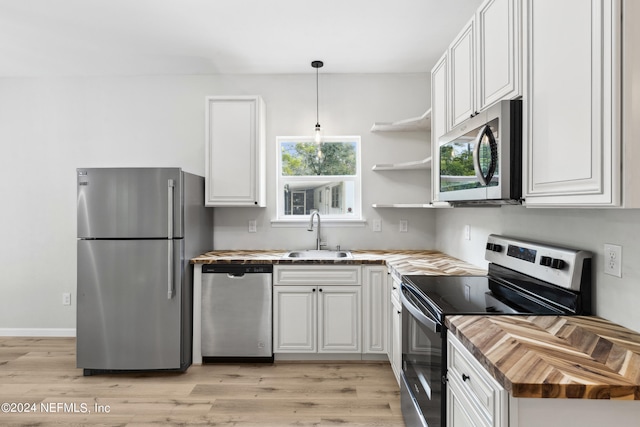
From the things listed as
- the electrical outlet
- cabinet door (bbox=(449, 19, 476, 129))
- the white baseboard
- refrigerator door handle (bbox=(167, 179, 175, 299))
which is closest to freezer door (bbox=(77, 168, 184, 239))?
refrigerator door handle (bbox=(167, 179, 175, 299))

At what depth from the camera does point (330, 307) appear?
298 centimetres

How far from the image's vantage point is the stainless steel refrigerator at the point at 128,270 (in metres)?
2.79

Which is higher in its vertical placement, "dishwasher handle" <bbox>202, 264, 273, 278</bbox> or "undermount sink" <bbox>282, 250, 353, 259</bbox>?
"undermount sink" <bbox>282, 250, 353, 259</bbox>

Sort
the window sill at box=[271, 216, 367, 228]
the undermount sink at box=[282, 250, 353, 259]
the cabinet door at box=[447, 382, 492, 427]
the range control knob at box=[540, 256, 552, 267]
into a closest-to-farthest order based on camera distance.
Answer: the cabinet door at box=[447, 382, 492, 427]
the range control knob at box=[540, 256, 552, 267]
the undermount sink at box=[282, 250, 353, 259]
the window sill at box=[271, 216, 367, 228]

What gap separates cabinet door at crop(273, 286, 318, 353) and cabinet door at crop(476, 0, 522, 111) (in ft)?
6.42

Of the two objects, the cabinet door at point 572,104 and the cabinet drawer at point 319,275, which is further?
the cabinet drawer at point 319,275

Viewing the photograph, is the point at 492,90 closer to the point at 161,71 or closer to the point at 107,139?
the point at 161,71

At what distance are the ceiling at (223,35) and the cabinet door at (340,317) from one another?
2050 mm

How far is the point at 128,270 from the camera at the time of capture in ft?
9.17

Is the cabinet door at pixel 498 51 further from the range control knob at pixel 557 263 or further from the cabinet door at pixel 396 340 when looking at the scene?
the cabinet door at pixel 396 340

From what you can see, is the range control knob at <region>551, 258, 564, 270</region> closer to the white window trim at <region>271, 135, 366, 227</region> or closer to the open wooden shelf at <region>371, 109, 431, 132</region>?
the open wooden shelf at <region>371, 109, 431, 132</region>

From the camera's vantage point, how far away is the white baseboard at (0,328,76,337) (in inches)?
143

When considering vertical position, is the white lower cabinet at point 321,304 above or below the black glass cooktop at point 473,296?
below

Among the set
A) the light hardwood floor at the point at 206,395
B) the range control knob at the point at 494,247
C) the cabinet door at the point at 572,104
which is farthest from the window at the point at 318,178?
the cabinet door at the point at 572,104
